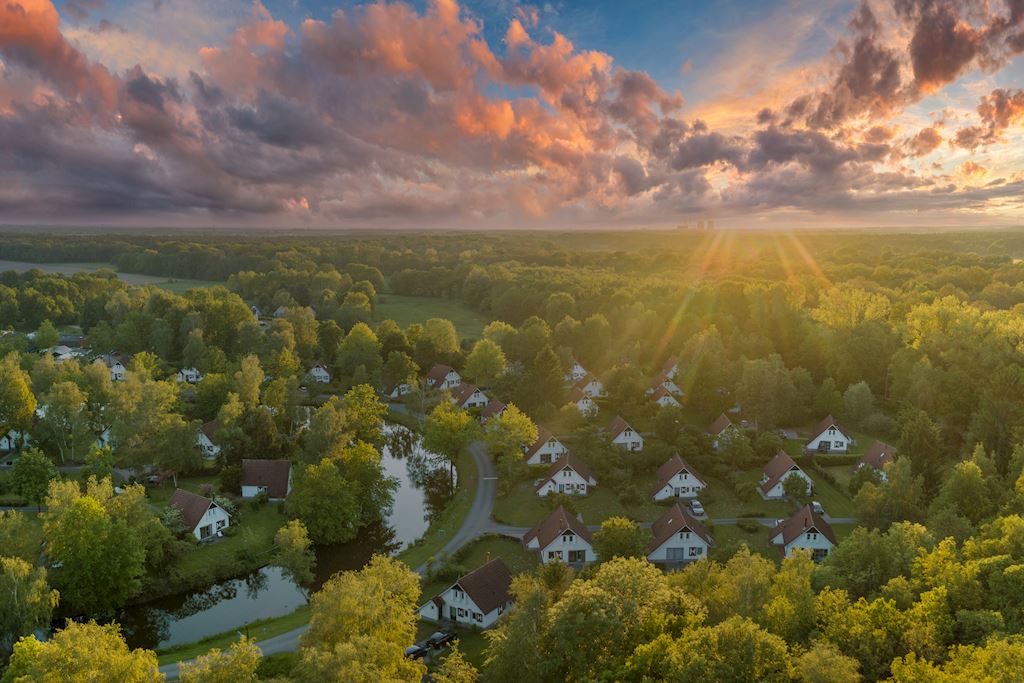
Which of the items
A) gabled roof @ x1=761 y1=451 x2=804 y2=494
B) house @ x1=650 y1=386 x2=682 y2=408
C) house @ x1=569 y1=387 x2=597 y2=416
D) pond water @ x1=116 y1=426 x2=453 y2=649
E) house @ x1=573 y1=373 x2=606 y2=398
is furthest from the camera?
house @ x1=573 y1=373 x2=606 y2=398

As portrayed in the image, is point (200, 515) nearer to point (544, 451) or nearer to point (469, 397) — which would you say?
point (544, 451)

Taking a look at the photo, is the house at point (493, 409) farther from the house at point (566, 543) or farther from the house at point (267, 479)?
the house at point (566, 543)

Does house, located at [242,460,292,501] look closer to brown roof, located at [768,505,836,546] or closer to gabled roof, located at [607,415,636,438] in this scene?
gabled roof, located at [607,415,636,438]

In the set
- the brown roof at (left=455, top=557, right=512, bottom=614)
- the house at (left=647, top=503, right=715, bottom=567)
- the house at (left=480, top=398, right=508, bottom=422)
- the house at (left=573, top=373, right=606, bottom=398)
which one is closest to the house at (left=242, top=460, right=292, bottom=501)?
the brown roof at (left=455, top=557, right=512, bottom=614)

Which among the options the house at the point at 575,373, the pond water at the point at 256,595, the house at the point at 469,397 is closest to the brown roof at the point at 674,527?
the pond water at the point at 256,595

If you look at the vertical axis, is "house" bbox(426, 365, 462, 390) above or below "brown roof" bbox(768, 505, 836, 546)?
above

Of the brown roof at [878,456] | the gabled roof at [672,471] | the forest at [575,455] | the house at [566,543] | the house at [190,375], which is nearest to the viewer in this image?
the forest at [575,455]

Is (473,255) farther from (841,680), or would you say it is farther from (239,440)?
(841,680)
